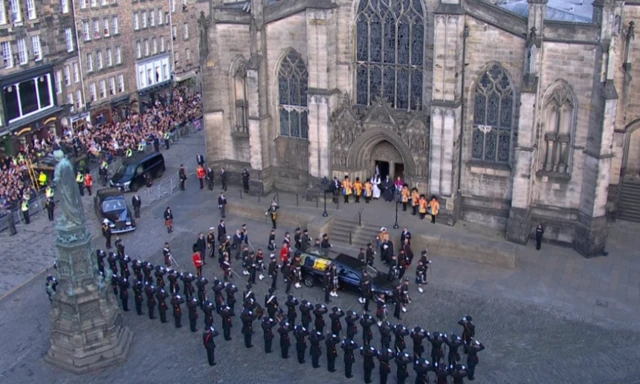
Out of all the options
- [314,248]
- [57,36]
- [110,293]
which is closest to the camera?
[110,293]

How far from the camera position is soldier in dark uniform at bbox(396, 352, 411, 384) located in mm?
24391

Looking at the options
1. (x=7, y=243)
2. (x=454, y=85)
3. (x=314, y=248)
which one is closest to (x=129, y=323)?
(x=314, y=248)

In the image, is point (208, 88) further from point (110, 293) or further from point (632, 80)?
point (632, 80)

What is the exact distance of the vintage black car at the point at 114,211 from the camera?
38.0m

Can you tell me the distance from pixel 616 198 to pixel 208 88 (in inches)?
850

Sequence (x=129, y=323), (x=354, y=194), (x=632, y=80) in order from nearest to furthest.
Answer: (x=129, y=323), (x=632, y=80), (x=354, y=194)

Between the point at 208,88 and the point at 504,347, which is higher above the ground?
the point at 208,88

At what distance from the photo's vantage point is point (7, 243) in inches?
1470

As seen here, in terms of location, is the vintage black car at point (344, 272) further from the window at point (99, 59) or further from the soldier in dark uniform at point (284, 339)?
the window at point (99, 59)

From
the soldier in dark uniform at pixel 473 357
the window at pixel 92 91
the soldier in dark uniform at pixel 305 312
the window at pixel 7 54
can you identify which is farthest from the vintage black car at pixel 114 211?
the soldier in dark uniform at pixel 473 357

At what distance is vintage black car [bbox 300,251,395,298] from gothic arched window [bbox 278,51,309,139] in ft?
34.0

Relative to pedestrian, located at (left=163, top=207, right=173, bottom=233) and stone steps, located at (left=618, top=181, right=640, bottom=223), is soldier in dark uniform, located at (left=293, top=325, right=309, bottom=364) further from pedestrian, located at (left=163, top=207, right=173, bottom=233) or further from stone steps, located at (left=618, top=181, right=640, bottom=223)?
stone steps, located at (left=618, top=181, right=640, bottom=223)

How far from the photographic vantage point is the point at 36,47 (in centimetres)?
5059

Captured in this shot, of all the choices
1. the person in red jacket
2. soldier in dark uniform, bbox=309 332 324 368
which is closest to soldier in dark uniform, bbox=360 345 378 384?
soldier in dark uniform, bbox=309 332 324 368
